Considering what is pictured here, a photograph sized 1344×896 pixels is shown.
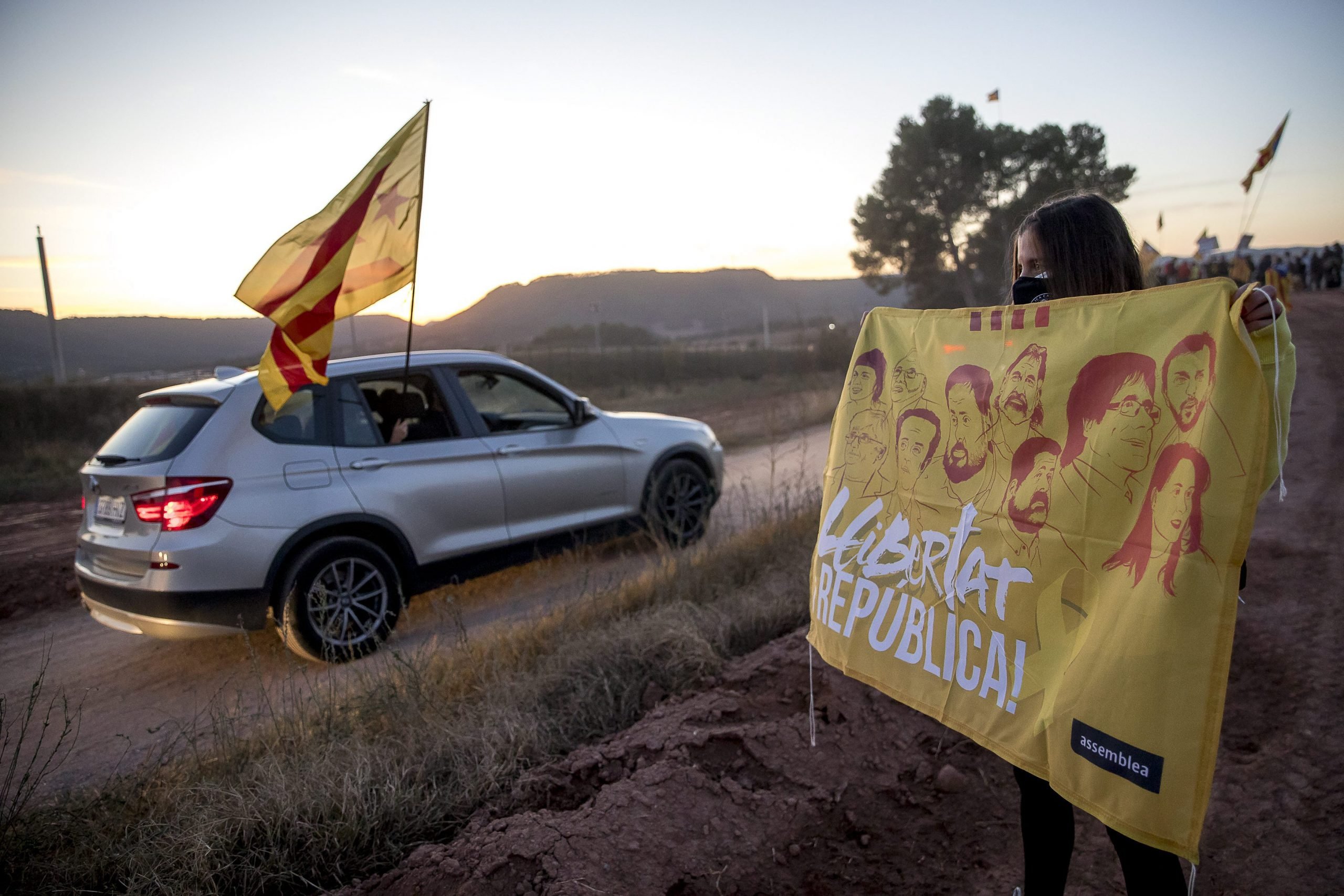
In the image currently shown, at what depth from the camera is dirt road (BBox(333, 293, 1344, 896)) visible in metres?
2.53

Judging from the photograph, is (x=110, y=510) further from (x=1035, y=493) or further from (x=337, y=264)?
(x=1035, y=493)

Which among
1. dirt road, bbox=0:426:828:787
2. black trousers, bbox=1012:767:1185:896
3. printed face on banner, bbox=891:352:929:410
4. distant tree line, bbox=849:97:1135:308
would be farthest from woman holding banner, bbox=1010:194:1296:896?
distant tree line, bbox=849:97:1135:308

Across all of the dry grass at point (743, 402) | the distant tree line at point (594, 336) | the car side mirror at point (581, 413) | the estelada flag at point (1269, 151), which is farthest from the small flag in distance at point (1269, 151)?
the distant tree line at point (594, 336)

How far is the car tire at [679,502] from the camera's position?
659cm

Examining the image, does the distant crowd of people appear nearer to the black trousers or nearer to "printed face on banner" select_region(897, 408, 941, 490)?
"printed face on banner" select_region(897, 408, 941, 490)

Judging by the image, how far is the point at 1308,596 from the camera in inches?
174

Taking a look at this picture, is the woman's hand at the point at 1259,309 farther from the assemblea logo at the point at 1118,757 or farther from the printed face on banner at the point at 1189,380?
the assemblea logo at the point at 1118,757

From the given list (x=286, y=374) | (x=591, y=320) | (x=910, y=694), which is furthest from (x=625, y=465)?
(x=591, y=320)

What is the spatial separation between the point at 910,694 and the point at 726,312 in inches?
5943

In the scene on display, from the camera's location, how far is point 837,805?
2.96 metres

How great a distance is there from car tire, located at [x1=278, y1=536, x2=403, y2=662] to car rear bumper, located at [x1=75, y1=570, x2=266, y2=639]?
0.57 ft

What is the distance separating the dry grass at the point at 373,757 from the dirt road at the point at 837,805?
0.71 ft

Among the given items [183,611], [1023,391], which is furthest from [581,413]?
[1023,391]

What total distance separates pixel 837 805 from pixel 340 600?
312 centimetres
